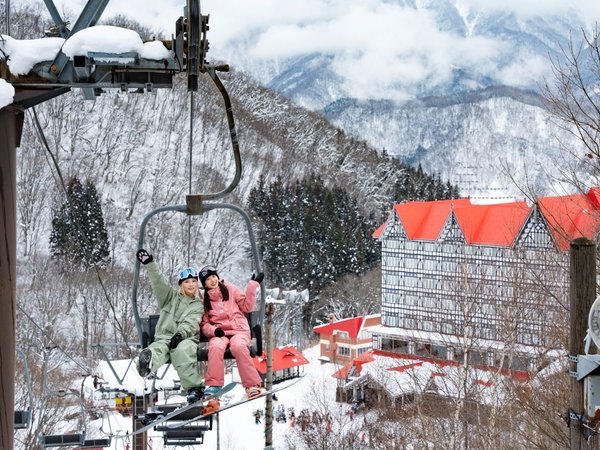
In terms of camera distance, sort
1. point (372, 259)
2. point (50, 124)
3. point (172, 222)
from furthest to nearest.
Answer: point (50, 124), point (172, 222), point (372, 259)

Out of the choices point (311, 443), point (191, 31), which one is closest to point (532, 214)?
point (311, 443)

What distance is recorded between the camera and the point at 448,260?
3388 cm

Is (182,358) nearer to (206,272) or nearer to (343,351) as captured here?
(206,272)

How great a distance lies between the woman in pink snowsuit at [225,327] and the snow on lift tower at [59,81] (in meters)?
2.16

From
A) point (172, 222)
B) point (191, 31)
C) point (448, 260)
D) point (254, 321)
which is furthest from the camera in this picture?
→ point (172, 222)

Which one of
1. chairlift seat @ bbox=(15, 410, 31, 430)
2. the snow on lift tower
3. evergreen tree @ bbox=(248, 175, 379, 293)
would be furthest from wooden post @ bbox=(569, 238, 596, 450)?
evergreen tree @ bbox=(248, 175, 379, 293)

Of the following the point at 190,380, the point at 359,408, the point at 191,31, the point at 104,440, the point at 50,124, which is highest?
the point at 50,124

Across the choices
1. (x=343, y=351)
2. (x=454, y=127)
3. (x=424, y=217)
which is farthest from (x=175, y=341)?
(x=454, y=127)

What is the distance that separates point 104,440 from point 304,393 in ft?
61.2

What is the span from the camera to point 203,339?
17.0 ft

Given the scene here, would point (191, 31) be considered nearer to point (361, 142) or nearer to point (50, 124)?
point (50, 124)

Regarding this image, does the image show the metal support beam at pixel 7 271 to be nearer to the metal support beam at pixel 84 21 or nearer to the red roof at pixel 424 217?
the metal support beam at pixel 84 21

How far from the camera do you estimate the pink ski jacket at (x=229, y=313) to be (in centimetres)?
513

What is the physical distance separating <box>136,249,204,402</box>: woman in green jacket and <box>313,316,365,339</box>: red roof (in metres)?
28.4
